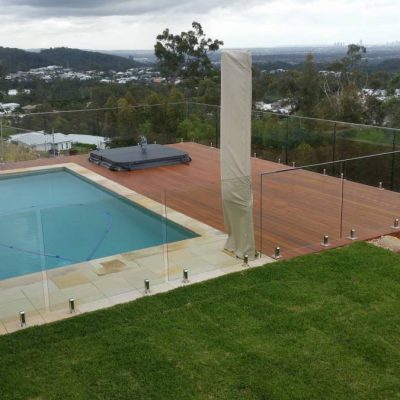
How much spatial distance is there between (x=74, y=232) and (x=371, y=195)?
5.56 m

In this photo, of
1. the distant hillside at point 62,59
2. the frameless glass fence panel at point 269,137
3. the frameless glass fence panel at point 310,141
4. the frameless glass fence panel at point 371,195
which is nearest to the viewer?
the frameless glass fence panel at point 371,195

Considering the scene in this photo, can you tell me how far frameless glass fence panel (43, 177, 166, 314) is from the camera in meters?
6.41

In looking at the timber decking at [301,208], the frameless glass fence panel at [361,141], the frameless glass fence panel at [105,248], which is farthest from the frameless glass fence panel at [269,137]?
the frameless glass fence panel at [105,248]

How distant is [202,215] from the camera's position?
28.3 ft

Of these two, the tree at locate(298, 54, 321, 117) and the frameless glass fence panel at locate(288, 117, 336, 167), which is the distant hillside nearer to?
the tree at locate(298, 54, 321, 117)

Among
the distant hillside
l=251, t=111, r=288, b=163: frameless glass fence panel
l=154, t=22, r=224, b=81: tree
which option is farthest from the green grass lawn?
the distant hillside

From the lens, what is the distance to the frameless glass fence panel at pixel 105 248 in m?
6.41

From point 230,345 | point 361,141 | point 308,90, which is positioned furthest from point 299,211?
point 308,90

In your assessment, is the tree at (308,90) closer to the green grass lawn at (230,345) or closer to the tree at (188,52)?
the tree at (188,52)

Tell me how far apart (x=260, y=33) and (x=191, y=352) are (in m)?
19.2

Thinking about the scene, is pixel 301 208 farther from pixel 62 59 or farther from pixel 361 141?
pixel 62 59

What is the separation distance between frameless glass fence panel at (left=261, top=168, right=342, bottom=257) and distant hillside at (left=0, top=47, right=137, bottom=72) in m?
40.6

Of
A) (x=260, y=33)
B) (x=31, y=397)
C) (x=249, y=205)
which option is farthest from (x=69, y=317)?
(x=260, y=33)

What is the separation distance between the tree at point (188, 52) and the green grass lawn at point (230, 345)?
2893 cm
